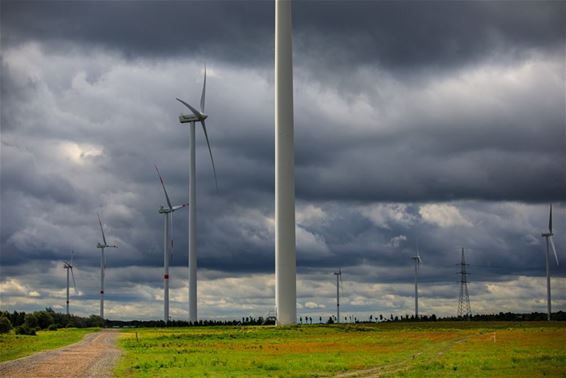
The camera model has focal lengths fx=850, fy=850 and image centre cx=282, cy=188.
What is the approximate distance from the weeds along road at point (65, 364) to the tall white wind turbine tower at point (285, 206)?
40.2 m

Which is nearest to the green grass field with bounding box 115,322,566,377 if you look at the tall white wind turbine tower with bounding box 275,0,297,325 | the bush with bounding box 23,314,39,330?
the tall white wind turbine tower with bounding box 275,0,297,325

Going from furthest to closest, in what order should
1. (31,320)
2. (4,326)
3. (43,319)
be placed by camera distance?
(43,319)
(31,320)
(4,326)

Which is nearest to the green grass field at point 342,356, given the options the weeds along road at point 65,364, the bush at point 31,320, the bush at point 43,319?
the weeds along road at point 65,364

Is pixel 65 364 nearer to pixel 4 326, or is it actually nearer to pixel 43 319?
pixel 4 326

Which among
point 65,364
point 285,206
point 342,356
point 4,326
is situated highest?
point 285,206

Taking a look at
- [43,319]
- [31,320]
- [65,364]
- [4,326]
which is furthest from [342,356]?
[43,319]

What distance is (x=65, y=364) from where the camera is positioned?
64000mm

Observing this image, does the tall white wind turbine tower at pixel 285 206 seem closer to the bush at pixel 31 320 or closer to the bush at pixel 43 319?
the bush at pixel 31 320

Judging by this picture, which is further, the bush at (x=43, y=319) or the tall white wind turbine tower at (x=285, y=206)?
the bush at (x=43, y=319)

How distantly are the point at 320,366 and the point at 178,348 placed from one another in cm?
3044

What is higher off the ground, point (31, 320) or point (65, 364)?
point (65, 364)

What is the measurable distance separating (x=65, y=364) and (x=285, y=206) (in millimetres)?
59483

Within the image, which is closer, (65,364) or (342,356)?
(65,364)

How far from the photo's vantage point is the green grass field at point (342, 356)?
186 feet
